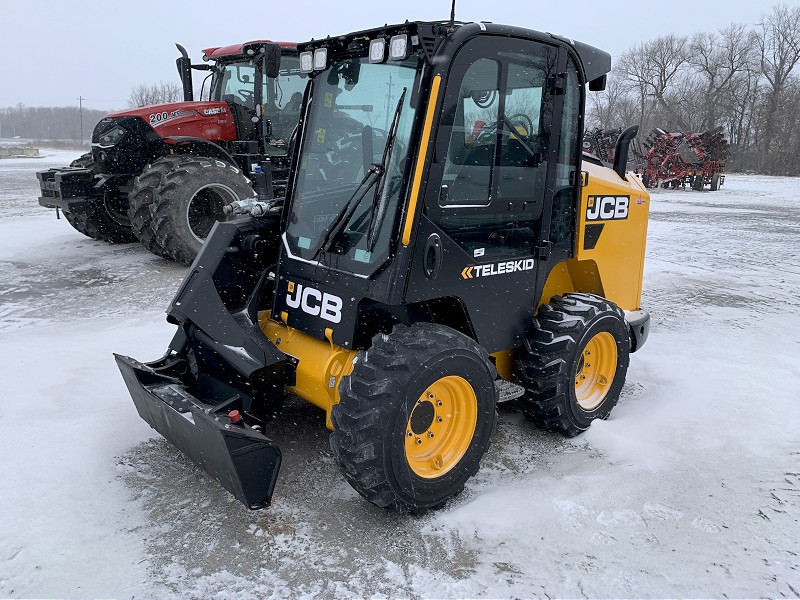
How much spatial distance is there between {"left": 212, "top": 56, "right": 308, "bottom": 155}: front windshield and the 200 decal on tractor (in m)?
5.86

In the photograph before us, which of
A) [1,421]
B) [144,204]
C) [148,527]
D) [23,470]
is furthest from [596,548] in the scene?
[144,204]

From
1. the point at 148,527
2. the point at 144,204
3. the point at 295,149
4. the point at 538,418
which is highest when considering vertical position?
the point at 295,149

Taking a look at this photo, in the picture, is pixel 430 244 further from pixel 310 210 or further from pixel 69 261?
pixel 69 261

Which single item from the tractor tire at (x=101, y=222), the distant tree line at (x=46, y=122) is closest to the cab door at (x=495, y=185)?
the tractor tire at (x=101, y=222)

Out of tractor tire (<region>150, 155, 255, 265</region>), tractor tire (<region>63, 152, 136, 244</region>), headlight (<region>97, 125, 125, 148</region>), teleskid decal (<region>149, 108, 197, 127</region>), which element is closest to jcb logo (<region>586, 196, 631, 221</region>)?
tractor tire (<region>150, 155, 255, 265</region>)

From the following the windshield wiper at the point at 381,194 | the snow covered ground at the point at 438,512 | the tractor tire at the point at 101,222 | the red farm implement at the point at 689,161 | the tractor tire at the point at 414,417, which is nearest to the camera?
the snow covered ground at the point at 438,512

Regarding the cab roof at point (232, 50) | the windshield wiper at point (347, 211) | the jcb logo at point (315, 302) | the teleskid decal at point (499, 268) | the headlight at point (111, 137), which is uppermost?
the cab roof at point (232, 50)

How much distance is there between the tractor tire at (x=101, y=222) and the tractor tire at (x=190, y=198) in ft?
6.49

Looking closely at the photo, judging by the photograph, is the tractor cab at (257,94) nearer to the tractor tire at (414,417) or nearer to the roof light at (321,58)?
the roof light at (321,58)

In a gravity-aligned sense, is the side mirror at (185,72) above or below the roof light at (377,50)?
above

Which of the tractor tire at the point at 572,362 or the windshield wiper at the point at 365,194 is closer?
the windshield wiper at the point at 365,194

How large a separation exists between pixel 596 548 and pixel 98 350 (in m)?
4.39

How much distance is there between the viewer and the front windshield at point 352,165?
10.2ft

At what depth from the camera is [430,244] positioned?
3.16 metres
